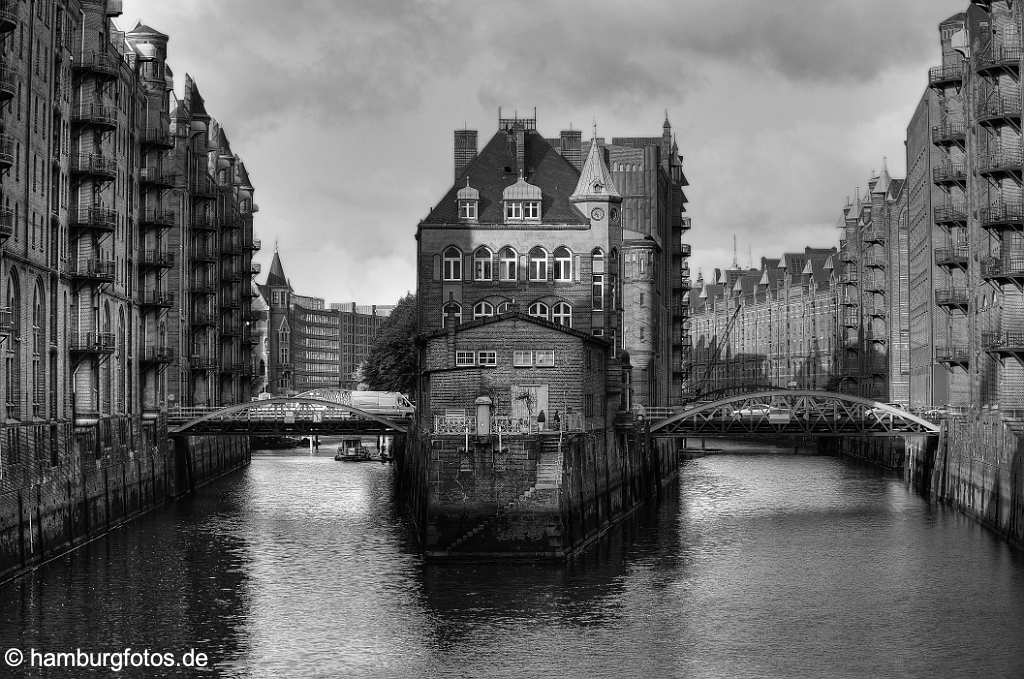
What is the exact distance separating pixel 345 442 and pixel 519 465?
79502 mm

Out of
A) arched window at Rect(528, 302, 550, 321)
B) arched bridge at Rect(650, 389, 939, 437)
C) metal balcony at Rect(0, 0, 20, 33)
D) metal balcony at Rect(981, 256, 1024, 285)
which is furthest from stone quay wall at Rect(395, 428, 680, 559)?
arched window at Rect(528, 302, 550, 321)

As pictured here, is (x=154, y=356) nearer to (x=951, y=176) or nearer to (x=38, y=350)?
(x=38, y=350)

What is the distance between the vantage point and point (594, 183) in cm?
8456

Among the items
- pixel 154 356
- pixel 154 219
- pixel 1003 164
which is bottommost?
pixel 154 356

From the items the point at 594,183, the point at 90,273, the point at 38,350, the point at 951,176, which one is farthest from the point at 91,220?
the point at 951,176

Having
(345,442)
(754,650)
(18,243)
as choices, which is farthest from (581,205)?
(345,442)

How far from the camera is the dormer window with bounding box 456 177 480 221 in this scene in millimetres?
84188

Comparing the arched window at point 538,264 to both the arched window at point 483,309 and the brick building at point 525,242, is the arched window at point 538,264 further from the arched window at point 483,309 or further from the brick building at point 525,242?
the arched window at point 483,309

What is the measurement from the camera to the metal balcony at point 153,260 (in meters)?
78.4

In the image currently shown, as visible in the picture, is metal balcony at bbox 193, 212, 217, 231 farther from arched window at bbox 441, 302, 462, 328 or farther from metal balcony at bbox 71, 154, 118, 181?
metal balcony at bbox 71, 154, 118, 181

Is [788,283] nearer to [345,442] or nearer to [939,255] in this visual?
[345,442]

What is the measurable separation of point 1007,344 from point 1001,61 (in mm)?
12144

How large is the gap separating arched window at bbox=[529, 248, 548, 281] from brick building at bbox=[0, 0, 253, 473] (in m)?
19.0

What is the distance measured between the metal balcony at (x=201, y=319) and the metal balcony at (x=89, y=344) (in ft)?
97.4
